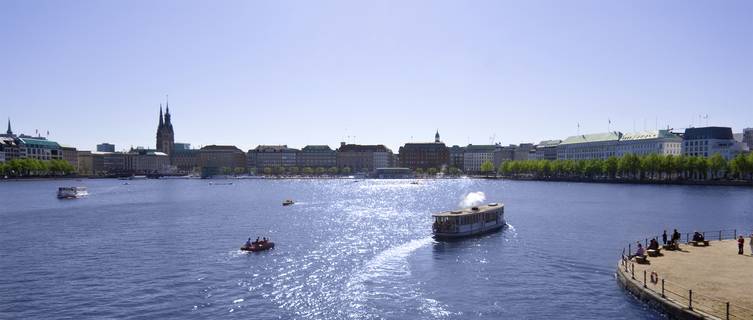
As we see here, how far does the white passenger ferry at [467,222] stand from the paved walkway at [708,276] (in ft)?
84.2

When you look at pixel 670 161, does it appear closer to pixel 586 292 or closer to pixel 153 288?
pixel 586 292

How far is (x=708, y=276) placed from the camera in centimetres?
3797

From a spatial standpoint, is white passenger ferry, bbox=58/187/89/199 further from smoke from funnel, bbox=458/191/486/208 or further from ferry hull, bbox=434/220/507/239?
ferry hull, bbox=434/220/507/239

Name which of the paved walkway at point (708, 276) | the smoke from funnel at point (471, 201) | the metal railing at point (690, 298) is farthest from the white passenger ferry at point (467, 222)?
the metal railing at point (690, 298)

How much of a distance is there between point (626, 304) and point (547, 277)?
32.7 ft

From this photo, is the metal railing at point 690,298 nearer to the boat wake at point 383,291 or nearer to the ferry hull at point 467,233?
the boat wake at point 383,291

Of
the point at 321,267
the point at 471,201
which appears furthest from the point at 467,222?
the point at 471,201

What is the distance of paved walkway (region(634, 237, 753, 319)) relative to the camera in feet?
104

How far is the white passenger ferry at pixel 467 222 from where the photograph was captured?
70125 mm

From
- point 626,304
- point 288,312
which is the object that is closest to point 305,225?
point 288,312

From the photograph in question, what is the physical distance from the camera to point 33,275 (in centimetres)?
5025

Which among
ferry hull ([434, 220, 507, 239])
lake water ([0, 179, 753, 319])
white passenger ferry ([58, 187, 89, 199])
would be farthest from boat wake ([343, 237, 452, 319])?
white passenger ferry ([58, 187, 89, 199])

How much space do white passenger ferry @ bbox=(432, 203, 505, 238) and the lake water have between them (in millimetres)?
1969

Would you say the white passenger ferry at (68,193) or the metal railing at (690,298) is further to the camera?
the white passenger ferry at (68,193)
